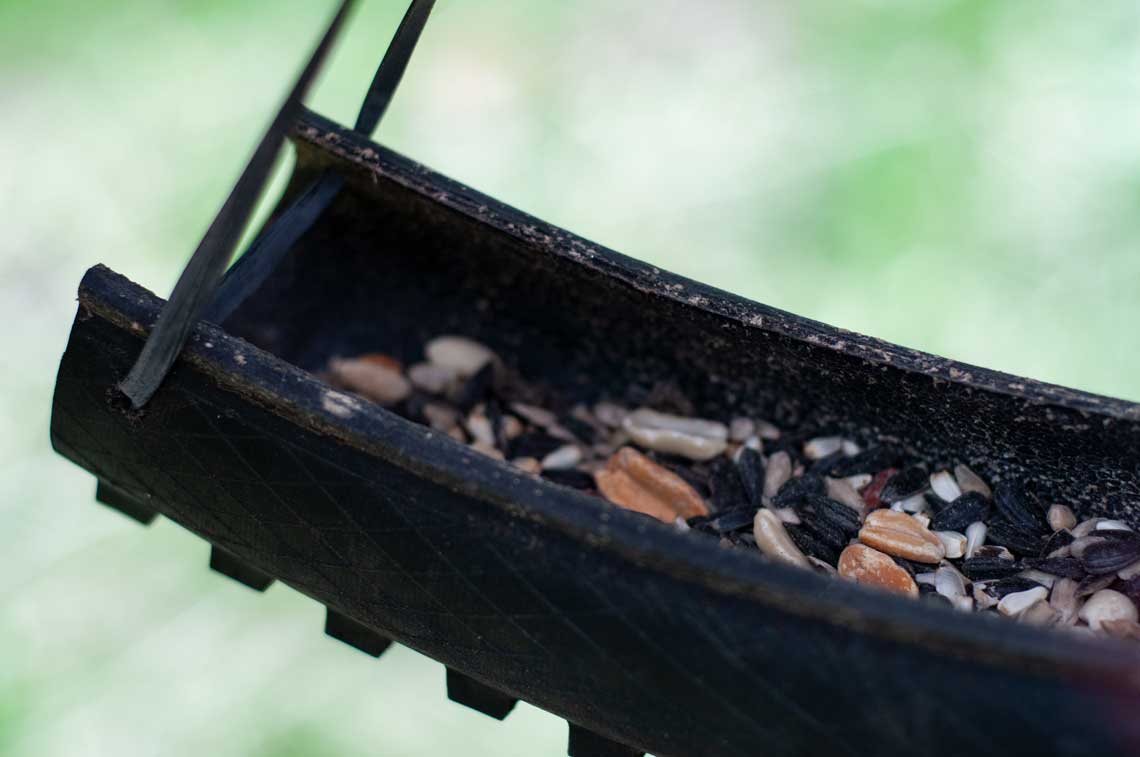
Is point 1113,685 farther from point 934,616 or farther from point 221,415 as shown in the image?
point 221,415

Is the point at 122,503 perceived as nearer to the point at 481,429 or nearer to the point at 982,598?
the point at 481,429

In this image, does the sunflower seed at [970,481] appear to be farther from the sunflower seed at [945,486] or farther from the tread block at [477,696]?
the tread block at [477,696]

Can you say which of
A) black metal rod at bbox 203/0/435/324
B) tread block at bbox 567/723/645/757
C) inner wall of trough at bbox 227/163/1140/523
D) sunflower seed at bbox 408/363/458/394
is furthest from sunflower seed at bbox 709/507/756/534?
black metal rod at bbox 203/0/435/324

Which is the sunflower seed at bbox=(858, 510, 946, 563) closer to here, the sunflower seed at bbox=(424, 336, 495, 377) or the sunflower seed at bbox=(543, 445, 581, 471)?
the sunflower seed at bbox=(543, 445, 581, 471)

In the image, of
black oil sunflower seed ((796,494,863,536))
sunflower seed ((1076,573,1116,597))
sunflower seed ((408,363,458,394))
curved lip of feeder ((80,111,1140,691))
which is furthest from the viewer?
sunflower seed ((408,363,458,394))

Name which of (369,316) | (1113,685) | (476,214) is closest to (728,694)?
(1113,685)

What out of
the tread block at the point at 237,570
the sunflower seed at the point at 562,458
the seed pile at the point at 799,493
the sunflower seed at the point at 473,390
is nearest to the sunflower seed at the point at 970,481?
the seed pile at the point at 799,493
